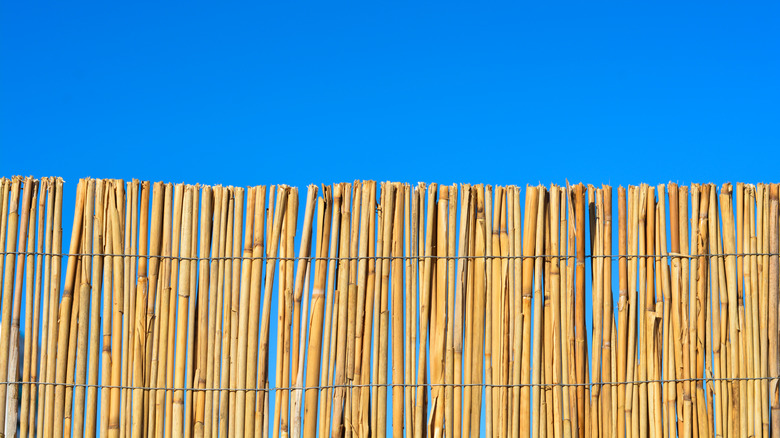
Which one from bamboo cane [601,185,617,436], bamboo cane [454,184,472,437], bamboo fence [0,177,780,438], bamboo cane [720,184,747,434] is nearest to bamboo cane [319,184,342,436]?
bamboo fence [0,177,780,438]

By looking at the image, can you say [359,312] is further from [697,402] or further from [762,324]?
[762,324]

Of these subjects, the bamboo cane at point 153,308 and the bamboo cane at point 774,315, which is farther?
the bamboo cane at point 774,315

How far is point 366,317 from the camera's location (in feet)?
10.1

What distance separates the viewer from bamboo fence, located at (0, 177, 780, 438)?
3.08 m

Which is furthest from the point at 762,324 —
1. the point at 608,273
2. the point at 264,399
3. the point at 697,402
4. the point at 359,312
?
the point at 264,399

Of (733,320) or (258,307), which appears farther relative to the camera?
(733,320)

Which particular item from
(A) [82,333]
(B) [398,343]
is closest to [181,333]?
(A) [82,333]

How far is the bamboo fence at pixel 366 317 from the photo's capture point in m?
3.08

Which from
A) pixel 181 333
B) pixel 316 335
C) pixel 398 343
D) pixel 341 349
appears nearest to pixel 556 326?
pixel 398 343

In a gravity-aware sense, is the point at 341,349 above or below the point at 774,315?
below

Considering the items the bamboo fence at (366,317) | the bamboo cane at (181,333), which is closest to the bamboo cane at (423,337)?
the bamboo fence at (366,317)

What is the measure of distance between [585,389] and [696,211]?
37.1 inches

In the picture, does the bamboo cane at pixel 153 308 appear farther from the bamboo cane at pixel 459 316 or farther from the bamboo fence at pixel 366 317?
the bamboo cane at pixel 459 316

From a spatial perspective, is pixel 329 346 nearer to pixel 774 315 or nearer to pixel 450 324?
pixel 450 324
